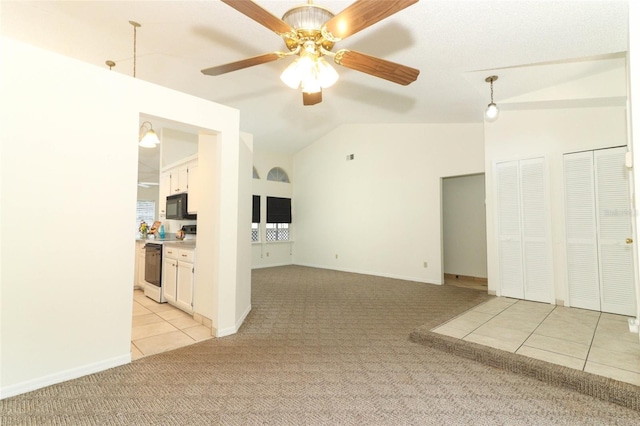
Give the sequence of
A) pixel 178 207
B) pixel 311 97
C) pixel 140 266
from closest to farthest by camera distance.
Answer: pixel 311 97 → pixel 178 207 → pixel 140 266

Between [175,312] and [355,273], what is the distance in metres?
4.02

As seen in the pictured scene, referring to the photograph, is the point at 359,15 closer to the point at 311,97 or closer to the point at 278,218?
the point at 311,97

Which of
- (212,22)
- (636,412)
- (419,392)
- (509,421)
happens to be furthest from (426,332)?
(212,22)

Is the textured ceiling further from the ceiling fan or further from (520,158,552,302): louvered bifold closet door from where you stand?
(520,158,552,302): louvered bifold closet door

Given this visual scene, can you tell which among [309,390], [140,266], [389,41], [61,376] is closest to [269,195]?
[140,266]

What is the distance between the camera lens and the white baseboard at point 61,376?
6.29 feet

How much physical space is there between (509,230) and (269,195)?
5.46 metres

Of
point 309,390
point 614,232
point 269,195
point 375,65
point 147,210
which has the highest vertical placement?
point 375,65

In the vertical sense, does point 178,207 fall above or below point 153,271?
above

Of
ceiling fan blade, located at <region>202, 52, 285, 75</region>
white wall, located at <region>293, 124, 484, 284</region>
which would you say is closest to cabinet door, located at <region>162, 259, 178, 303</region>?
ceiling fan blade, located at <region>202, 52, 285, 75</region>

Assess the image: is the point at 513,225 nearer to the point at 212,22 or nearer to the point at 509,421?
the point at 509,421

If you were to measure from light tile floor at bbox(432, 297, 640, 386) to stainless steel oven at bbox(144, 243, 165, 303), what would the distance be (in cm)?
375

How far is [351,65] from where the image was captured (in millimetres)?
2088

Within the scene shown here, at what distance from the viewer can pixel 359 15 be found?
1.60 m
